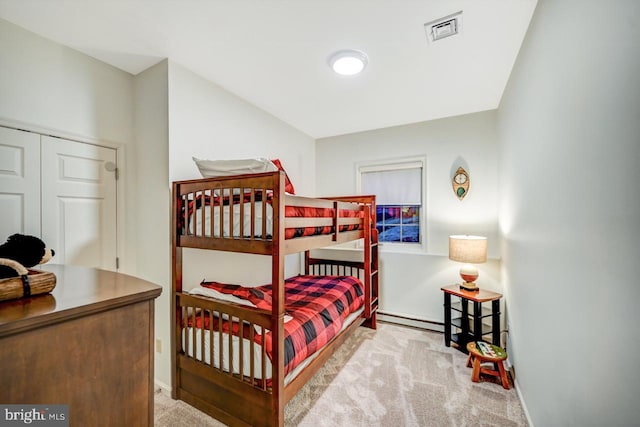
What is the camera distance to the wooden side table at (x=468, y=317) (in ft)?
8.44

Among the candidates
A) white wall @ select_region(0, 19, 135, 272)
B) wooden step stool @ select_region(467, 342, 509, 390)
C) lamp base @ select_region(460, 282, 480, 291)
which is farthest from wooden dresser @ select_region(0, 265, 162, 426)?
lamp base @ select_region(460, 282, 480, 291)

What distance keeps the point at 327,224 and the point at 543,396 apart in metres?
1.65

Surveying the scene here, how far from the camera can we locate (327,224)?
216cm

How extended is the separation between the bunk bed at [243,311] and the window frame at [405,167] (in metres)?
1.62

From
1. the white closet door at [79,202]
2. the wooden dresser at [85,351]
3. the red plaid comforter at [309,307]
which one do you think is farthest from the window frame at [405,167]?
the wooden dresser at [85,351]

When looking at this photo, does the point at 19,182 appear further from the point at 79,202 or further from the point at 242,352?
the point at 242,352

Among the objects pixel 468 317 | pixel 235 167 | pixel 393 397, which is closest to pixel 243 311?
pixel 235 167

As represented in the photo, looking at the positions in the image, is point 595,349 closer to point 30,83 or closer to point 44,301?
point 44,301

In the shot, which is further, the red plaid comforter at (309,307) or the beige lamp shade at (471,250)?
the beige lamp shade at (471,250)

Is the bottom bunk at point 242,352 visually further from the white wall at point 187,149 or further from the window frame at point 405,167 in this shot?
the window frame at point 405,167


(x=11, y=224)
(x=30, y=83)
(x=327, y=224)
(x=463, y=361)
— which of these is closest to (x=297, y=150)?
(x=327, y=224)

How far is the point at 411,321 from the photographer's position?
3383 mm

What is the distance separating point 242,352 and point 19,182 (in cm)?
184
